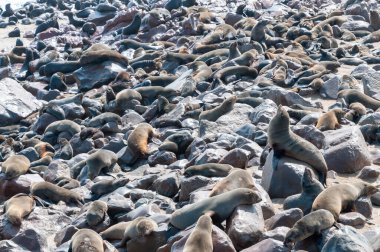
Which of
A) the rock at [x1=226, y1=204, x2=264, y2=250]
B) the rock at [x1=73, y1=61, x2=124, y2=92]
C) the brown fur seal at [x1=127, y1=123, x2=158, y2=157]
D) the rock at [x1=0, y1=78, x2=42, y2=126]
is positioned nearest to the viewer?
the rock at [x1=226, y1=204, x2=264, y2=250]

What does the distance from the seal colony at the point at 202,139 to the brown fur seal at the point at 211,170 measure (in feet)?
0.05

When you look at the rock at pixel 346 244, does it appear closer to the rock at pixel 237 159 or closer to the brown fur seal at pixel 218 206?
the brown fur seal at pixel 218 206

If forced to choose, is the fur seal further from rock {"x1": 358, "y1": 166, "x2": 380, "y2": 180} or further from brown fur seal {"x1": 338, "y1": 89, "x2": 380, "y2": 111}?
brown fur seal {"x1": 338, "y1": 89, "x2": 380, "y2": 111}

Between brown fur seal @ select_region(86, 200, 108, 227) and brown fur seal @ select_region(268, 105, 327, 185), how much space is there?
1827 mm

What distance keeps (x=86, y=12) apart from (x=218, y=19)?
28.6 feet

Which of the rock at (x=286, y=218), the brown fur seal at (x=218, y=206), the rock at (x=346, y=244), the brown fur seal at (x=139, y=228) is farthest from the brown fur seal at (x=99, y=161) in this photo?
the rock at (x=346, y=244)

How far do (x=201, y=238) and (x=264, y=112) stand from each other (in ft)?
15.5

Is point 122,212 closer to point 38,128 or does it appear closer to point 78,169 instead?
point 78,169

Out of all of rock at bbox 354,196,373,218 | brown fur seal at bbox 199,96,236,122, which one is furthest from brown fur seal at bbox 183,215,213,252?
brown fur seal at bbox 199,96,236,122

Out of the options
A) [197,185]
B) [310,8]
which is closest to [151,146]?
[197,185]

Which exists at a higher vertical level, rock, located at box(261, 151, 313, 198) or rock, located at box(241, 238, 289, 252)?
rock, located at box(241, 238, 289, 252)

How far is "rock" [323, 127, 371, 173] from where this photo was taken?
24.9 ft

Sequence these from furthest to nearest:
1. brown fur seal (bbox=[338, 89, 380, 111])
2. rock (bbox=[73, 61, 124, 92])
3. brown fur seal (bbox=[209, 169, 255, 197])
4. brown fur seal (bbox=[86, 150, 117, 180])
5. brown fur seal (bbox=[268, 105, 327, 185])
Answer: rock (bbox=[73, 61, 124, 92]) → brown fur seal (bbox=[338, 89, 380, 111]) → brown fur seal (bbox=[86, 150, 117, 180]) → brown fur seal (bbox=[268, 105, 327, 185]) → brown fur seal (bbox=[209, 169, 255, 197])

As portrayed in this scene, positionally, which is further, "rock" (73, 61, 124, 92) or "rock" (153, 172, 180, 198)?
"rock" (73, 61, 124, 92)
